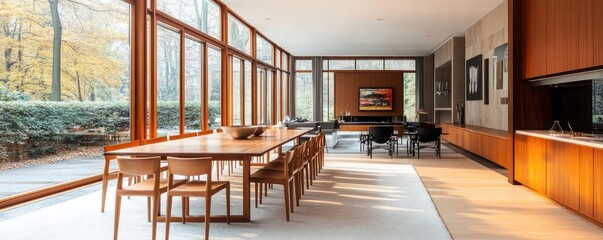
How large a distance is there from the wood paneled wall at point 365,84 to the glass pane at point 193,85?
10740mm

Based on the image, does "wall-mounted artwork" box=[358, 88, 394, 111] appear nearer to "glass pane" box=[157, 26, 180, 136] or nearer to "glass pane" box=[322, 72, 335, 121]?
"glass pane" box=[322, 72, 335, 121]

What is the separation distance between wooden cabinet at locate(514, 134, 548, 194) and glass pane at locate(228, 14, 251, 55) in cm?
655

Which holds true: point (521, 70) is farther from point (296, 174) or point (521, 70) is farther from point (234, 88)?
point (234, 88)

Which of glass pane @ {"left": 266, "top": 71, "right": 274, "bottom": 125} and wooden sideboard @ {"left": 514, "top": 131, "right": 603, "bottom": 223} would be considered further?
glass pane @ {"left": 266, "top": 71, "right": 274, "bottom": 125}

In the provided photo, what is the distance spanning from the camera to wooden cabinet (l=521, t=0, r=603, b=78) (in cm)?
459

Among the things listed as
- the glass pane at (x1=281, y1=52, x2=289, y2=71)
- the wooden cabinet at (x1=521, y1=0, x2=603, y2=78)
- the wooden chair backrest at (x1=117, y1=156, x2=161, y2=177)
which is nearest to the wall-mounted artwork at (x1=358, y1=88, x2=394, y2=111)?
the glass pane at (x1=281, y1=52, x2=289, y2=71)

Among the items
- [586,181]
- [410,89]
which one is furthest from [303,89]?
[586,181]

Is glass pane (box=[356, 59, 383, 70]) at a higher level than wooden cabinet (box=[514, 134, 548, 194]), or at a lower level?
higher

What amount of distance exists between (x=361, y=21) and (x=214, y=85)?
403cm

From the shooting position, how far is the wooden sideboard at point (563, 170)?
168 inches

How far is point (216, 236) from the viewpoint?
3949mm

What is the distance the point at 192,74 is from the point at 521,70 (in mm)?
5407

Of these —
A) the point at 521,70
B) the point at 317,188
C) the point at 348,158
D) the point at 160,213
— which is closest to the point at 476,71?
the point at 348,158

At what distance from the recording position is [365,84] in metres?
19.1
